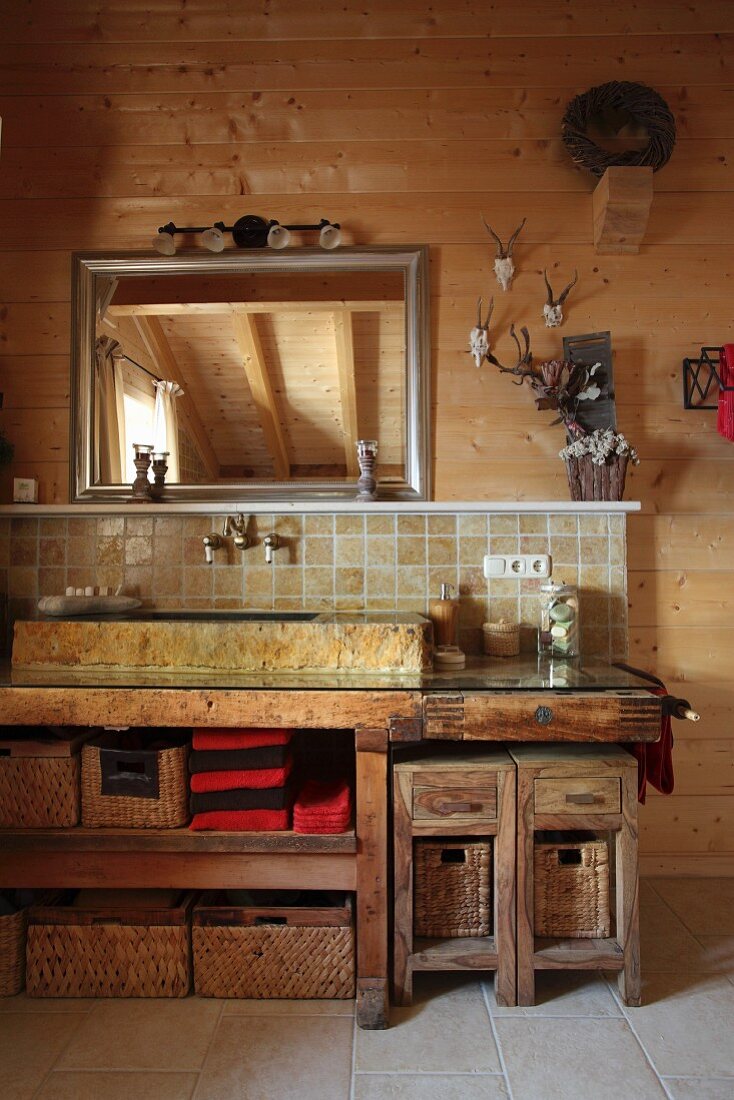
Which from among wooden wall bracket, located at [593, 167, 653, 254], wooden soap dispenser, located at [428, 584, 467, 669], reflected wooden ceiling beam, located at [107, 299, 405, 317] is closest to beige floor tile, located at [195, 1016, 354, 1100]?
wooden soap dispenser, located at [428, 584, 467, 669]

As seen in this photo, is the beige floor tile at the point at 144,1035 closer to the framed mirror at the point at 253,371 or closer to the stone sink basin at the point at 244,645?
the stone sink basin at the point at 244,645

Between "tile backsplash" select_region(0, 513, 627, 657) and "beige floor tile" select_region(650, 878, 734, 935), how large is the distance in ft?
2.67

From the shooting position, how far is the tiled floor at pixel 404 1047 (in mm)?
1526

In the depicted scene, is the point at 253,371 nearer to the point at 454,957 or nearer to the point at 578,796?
the point at 578,796

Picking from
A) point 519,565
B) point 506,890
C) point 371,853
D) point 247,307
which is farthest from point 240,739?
point 247,307

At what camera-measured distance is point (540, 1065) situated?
159cm

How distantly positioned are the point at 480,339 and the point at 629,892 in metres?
1.72

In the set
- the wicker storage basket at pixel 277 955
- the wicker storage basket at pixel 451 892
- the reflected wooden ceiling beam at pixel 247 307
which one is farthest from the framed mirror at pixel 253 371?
the wicker storage basket at pixel 277 955

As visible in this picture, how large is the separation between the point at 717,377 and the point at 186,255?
1.87 metres

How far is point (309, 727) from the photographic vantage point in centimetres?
176

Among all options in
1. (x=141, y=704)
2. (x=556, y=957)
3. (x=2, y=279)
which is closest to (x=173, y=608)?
(x=141, y=704)

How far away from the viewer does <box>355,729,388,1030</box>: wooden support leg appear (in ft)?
5.82

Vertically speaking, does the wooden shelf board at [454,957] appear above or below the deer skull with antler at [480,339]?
below

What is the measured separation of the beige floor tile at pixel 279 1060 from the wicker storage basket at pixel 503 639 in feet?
3.63
